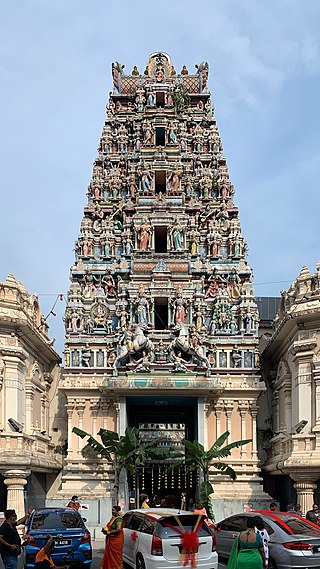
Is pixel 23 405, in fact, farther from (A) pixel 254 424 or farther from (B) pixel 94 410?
(A) pixel 254 424


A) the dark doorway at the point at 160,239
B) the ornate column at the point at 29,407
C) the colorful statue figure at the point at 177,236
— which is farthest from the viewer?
the dark doorway at the point at 160,239

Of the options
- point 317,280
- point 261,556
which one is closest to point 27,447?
point 317,280

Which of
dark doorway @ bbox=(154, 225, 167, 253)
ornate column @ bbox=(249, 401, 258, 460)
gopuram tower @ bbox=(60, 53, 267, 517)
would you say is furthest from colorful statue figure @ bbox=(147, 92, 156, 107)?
ornate column @ bbox=(249, 401, 258, 460)

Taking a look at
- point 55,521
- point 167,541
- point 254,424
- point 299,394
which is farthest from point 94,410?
point 167,541

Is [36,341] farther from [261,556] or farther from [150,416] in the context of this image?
[261,556]

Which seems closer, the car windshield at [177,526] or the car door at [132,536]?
the car windshield at [177,526]

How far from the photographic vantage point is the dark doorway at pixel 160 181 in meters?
39.1

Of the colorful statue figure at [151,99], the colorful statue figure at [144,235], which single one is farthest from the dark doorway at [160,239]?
the colorful statue figure at [151,99]

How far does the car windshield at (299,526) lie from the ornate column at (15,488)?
14236mm

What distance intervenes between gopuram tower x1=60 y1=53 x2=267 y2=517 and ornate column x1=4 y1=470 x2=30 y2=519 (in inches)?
169

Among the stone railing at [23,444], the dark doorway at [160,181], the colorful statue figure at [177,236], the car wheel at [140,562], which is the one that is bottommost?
the car wheel at [140,562]

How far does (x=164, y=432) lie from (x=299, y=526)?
21.2 meters

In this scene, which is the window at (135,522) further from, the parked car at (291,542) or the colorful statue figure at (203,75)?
Answer: the colorful statue figure at (203,75)

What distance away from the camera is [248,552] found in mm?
11578
